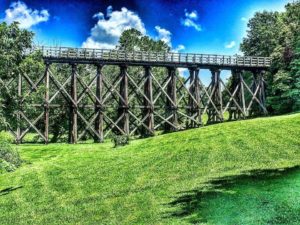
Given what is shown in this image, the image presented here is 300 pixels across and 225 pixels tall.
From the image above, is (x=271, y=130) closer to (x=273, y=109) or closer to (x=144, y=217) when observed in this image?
(x=144, y=217)

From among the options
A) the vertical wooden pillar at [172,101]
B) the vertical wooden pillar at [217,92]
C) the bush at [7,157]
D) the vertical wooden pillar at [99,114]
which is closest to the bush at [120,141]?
the vertical wooden pillar at [99,114]

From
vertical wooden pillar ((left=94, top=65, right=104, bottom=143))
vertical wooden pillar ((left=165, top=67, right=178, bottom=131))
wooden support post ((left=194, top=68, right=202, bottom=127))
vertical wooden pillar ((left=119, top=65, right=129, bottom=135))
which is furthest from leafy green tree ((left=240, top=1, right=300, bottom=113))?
vertical wooden pillar ((left=94, top=65, right=104, bottom=143))

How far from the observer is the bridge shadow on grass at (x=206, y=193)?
547 inches

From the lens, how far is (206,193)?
52.6 ft

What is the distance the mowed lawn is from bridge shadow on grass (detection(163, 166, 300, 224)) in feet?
0.11

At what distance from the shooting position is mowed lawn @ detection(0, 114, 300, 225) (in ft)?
49.5

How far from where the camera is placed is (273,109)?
1953 inches

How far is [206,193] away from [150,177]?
184 inches

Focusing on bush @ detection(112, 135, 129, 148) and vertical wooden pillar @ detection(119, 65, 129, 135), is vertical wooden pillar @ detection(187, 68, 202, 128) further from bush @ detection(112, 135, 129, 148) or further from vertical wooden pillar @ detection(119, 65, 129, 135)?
bush @ detection(112, 135, 129, 148)

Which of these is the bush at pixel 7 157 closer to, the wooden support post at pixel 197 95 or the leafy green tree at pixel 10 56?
the leafy green tree at pixel 10 56

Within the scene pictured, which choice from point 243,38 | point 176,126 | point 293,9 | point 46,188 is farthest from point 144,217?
point 243,38

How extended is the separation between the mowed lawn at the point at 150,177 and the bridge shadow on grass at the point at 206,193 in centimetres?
3


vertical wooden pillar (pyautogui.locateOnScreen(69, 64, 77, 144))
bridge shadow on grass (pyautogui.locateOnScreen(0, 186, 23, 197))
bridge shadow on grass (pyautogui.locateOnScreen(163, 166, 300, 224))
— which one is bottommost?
bridge shadow on grass (pyautogui.locateOnScreen(0, 186, 23, 197))

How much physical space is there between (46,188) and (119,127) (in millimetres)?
21536
